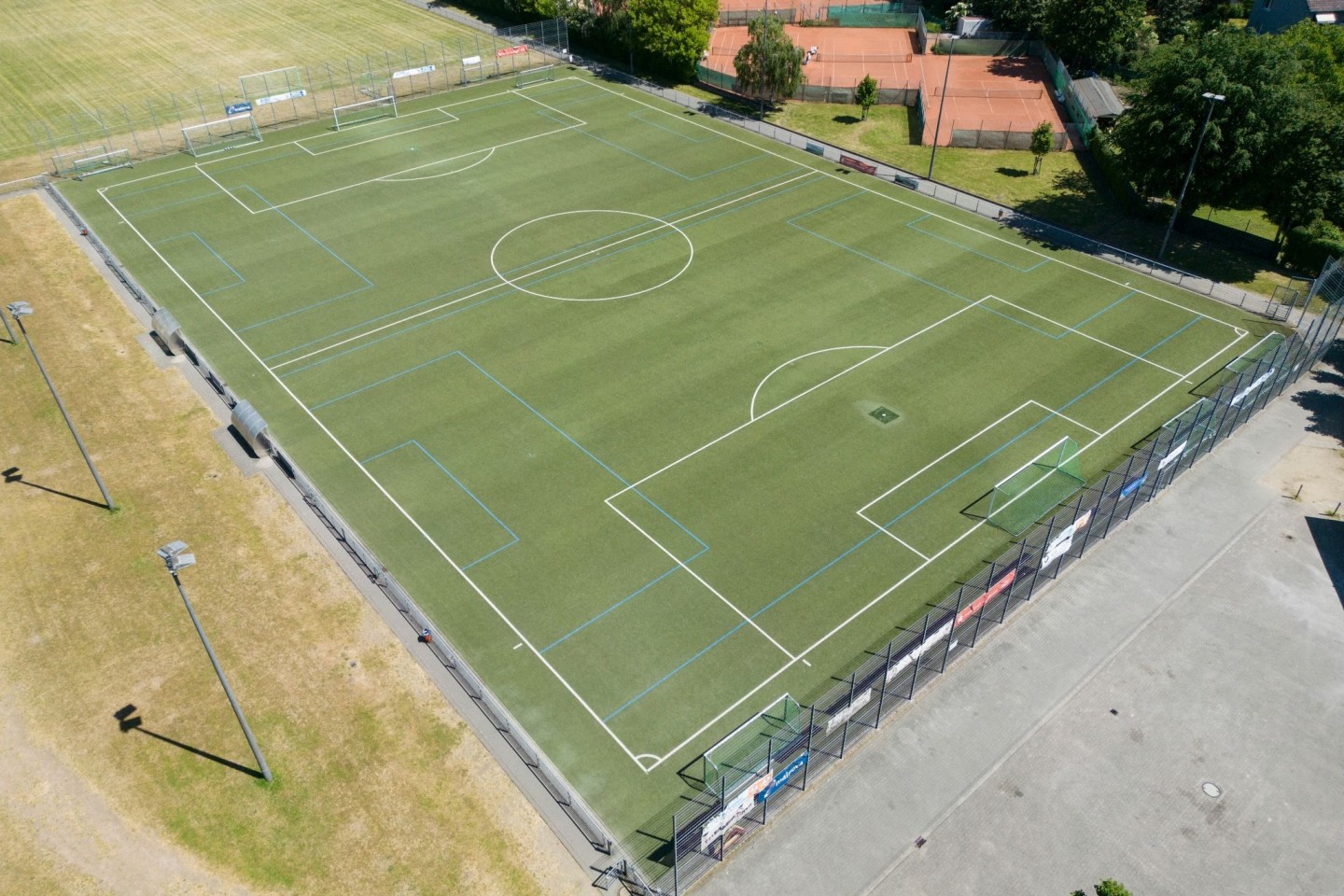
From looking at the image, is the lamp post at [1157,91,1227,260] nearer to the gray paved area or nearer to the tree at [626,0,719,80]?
the gray paved area

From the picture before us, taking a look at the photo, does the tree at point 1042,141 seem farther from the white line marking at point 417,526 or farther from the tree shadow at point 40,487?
the tree shadow at point 40,487

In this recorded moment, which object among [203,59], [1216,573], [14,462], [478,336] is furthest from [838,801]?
[203,59]

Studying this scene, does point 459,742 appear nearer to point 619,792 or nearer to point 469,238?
point 619,792

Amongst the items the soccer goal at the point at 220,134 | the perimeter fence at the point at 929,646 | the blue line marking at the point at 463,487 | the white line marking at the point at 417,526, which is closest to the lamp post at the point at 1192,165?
the perimeter fence at the point at 929,646

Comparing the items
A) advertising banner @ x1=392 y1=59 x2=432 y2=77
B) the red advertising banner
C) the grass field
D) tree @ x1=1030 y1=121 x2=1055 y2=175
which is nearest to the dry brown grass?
the red advertising banner

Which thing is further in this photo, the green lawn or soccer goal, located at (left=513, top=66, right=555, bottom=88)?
soccer goal, located at (left=513, top=66, right=555, bottom=88)

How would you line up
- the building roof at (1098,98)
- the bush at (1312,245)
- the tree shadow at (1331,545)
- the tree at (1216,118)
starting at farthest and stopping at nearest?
the building roof at (1098,98) → the bush at (1312,245) → the tree at (1216,118) → the tree shadow at (1331,545)

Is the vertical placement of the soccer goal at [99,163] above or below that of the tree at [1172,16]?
below
